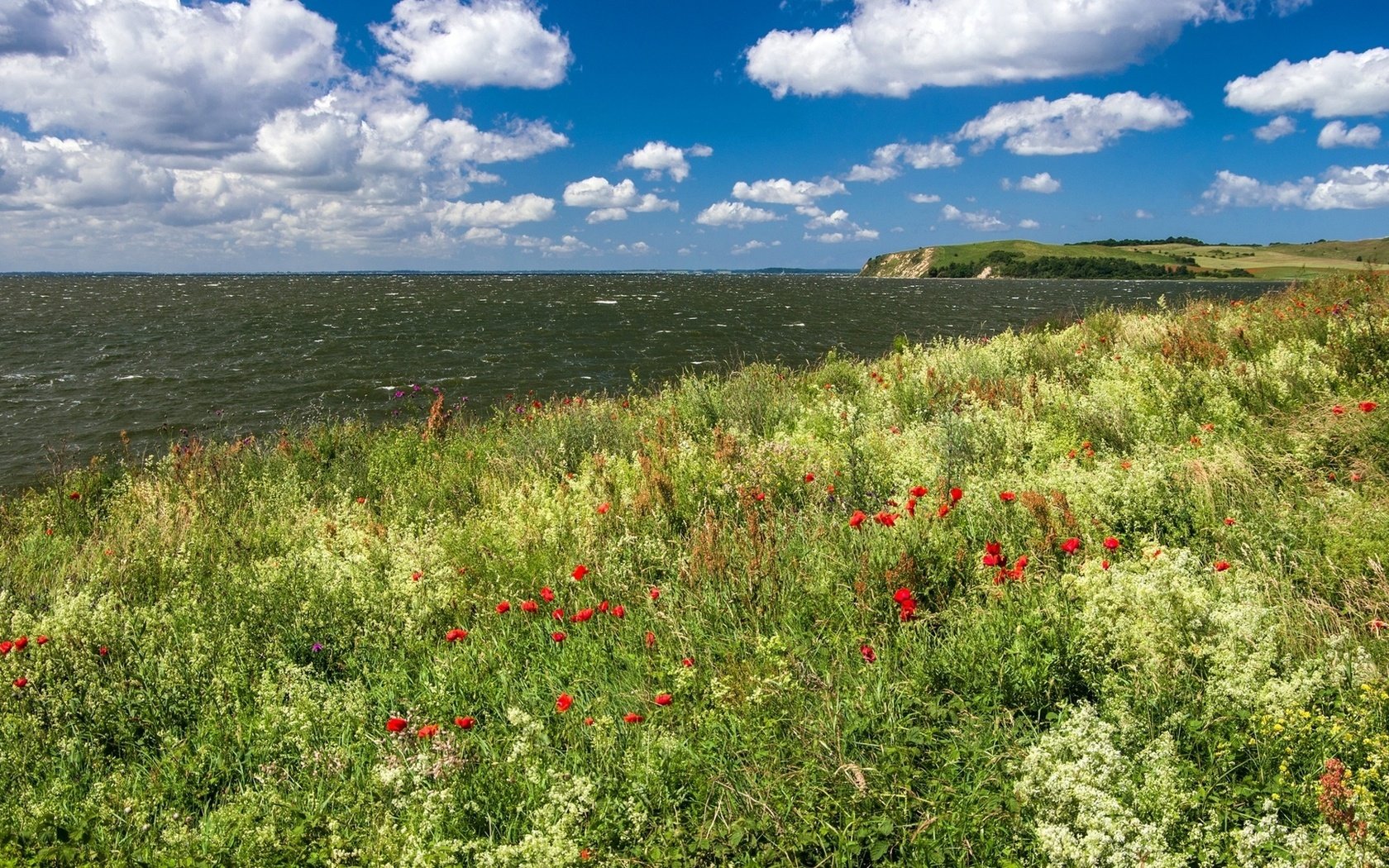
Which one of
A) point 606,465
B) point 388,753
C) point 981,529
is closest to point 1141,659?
point 981,529

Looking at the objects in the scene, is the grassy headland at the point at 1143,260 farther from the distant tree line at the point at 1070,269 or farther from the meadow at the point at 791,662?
the meadow at the point at 791,662

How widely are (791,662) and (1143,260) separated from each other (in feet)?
629

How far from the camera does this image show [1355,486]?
450 cm

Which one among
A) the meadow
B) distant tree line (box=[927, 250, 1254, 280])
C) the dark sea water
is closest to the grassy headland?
distant tree line (box=[927, 250, 1254, 280])

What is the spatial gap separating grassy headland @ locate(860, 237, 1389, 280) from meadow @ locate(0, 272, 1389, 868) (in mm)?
138693

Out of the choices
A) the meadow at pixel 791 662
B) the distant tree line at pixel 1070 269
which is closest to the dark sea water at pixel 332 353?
the meadow at pixel 791 662

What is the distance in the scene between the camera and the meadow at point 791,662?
2.56m

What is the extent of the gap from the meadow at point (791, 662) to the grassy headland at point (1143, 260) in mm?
138693

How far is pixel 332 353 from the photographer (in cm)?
3044

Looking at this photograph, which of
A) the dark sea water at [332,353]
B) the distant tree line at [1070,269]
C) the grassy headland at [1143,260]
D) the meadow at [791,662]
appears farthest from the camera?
the distant tree line at [1070,269]

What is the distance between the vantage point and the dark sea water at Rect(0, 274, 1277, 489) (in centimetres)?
1930

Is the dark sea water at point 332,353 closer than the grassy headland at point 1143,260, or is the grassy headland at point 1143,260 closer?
the dark sea water at point 332,353

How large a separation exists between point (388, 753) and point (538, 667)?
83 centimetres

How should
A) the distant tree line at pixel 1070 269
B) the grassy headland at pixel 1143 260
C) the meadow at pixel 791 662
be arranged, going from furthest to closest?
1. the distant tree line at pixel 1070 269
2. the grassy headland at pixel 1143 260
3. the meadow at pixel 791 662
